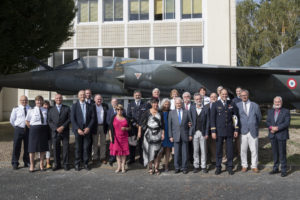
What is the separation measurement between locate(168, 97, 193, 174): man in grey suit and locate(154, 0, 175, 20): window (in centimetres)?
1481

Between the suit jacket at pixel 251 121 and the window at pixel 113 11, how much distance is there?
631 inches

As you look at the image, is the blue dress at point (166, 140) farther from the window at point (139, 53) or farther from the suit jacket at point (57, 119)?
the window at point (139, 53)

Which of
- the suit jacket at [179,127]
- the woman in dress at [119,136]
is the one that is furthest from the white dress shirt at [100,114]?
the suit jacket at [179,127]

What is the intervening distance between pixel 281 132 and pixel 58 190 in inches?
201

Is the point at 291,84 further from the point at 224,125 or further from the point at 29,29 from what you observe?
the point at 29,29

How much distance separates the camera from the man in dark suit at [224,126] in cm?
638

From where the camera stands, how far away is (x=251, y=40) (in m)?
35.4

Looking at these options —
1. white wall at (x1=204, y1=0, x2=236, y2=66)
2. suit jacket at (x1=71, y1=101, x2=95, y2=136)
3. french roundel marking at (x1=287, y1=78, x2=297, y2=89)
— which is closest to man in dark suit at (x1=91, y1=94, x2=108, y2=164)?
suit jacket at (x1=71, y1=101, x2=95, y2=136)

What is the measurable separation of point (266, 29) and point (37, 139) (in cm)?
3409

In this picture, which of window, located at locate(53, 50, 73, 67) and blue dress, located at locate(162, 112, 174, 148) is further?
window, located at locate(53, 50, 73, 67)

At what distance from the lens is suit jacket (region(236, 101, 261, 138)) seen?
6445mm

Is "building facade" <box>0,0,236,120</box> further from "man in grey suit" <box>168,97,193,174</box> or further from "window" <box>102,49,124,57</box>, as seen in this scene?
"man in grey suit" <box>168,97,193,174</box>

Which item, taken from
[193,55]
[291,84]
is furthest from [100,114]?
[193,55]

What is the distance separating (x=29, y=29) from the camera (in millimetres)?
10930
